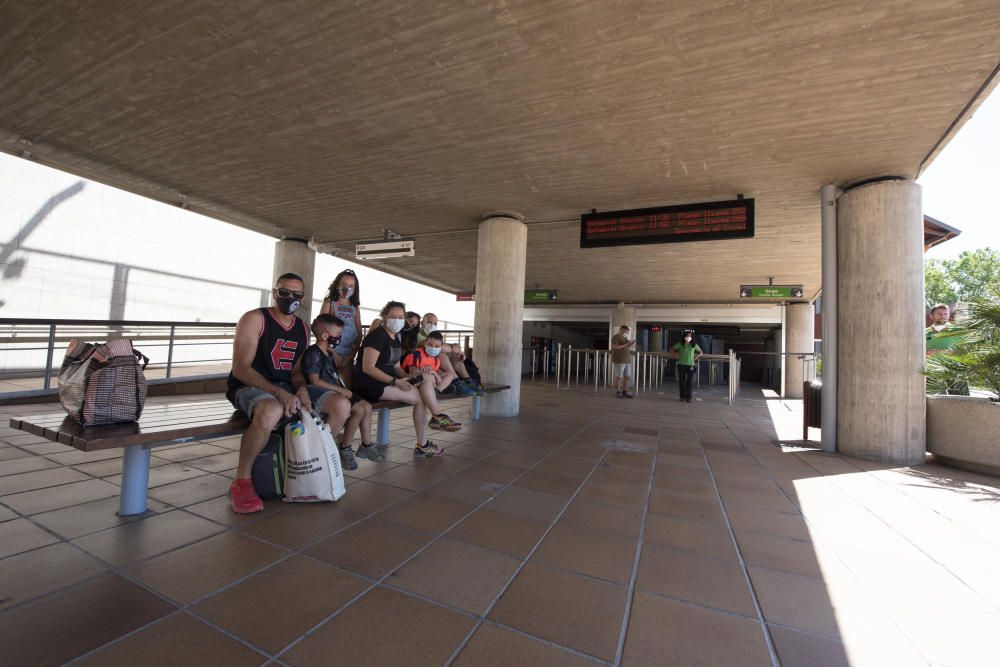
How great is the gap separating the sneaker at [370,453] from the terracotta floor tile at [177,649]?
232 cm

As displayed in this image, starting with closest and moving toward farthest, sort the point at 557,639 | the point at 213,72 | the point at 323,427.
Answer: the point at 557,639 → the point at 323,427 → the point at 213,72

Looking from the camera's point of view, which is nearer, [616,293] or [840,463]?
[840,463]

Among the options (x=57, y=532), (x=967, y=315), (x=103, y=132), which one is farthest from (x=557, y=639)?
(x=103, y=132)

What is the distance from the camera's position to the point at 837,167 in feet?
16.5

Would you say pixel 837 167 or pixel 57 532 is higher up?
pixel 837 167

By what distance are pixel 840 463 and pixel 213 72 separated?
7686 mm

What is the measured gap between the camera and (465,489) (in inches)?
124

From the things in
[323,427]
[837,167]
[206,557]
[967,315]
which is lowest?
[206,557]

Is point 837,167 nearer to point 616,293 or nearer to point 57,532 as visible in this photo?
point 57,532

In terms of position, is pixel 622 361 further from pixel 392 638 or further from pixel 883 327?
pixel 392 638

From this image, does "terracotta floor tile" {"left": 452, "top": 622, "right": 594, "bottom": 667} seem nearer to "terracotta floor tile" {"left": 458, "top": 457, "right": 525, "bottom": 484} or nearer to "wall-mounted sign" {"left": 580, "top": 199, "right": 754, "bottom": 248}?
"terracotta floor tile" {"left": 458, "top": 457, "right": 525, "bottom": 484}

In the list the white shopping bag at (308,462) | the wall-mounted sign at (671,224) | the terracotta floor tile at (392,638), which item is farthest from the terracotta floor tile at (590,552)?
the wall-mounted sign at (671,224)

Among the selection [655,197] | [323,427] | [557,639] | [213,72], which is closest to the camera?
[557,639]

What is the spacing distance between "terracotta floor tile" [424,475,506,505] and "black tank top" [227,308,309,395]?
1.43 metres
